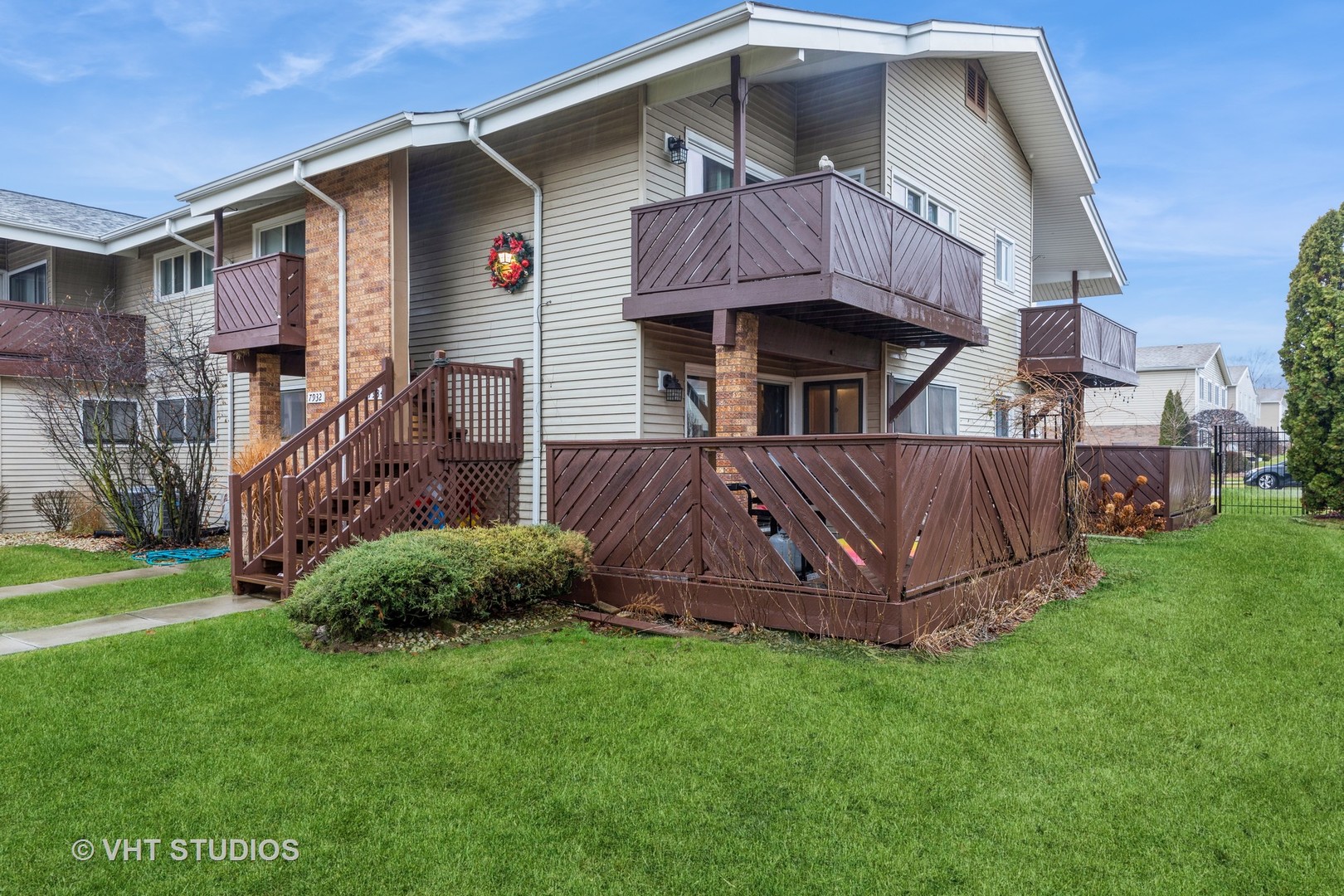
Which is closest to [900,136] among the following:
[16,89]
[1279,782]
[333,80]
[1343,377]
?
[1343,377]

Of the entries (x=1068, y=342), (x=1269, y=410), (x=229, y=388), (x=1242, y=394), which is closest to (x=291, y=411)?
(x=229, y=388)

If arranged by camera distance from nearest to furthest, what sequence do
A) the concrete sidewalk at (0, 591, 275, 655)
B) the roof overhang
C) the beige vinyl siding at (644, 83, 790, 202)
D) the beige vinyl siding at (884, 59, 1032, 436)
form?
the concrete sidewalk at (0, 591, 275, 655) → the roof overhang → the beige vinyl siding at (644, 83, 790, 202) → the beige vinyl siding at (884, 59, 1032, 436)

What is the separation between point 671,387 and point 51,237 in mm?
13321

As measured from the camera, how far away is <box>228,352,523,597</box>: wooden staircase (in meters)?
8.40

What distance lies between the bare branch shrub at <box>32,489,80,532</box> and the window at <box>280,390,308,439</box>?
4553 millimetres

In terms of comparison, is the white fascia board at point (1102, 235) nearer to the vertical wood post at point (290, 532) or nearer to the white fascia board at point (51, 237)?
the vertical wood post at point (290, 532)

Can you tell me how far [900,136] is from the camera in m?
12.5

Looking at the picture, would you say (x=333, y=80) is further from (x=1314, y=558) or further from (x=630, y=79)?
(x=1314, y=558)

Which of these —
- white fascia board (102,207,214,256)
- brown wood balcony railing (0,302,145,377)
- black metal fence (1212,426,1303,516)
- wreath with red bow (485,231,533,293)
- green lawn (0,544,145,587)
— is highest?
white fascia board (102,207,214,256)

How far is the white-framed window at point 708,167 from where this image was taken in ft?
34.7

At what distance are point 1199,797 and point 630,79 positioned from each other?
27.2 feet

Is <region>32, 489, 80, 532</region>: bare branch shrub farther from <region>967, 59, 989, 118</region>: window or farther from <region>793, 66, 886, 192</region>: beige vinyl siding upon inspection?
<region>967, 59, 989, 118</region>: window

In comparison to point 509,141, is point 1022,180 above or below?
above

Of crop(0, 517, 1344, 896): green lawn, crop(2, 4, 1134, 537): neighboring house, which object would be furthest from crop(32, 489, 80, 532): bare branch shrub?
crop(0, 517, 1344, 896): green lawn
